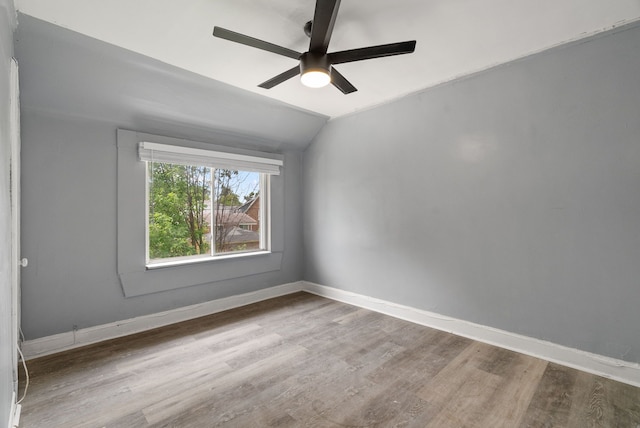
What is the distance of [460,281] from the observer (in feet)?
8.98

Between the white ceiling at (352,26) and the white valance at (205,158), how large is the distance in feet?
2.92

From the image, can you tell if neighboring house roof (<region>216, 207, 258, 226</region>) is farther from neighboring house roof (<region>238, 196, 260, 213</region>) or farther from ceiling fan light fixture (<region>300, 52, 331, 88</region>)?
ceiling fan light fixture (<region>300, 52, 331, 88</region>)

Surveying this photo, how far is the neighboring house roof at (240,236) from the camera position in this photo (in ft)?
12.2

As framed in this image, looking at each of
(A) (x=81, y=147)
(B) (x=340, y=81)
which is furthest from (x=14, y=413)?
(B) (x=340, y=81)

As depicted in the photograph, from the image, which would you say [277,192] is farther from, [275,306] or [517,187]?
[517,187]

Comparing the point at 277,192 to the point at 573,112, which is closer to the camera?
the point at 573,112

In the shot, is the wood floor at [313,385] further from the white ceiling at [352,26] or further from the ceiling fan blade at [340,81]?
the white ceiling at [352,26]

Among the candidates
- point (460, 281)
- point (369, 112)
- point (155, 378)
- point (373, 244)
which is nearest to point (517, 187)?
point (460, 281)

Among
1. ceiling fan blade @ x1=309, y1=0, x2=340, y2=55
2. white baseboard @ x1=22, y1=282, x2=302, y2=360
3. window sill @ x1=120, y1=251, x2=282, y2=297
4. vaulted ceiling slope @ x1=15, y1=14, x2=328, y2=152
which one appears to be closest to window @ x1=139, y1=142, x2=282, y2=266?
window sill @ x1=120, y1=251, x2=282, y2=297

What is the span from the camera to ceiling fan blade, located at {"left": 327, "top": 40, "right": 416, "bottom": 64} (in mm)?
1684

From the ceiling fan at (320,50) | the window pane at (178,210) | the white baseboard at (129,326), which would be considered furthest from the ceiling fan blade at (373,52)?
the white baseboard at (129,326)

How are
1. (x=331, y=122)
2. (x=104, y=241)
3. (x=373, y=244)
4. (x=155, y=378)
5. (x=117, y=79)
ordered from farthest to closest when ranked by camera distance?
(x=331, y=122) → (x=373, y=244) → (x=104, y=241) → (x=117, y=79) → (x=155, y=378)

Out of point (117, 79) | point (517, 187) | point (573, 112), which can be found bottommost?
point (517, 187)

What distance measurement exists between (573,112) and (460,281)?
1623 millimetres
